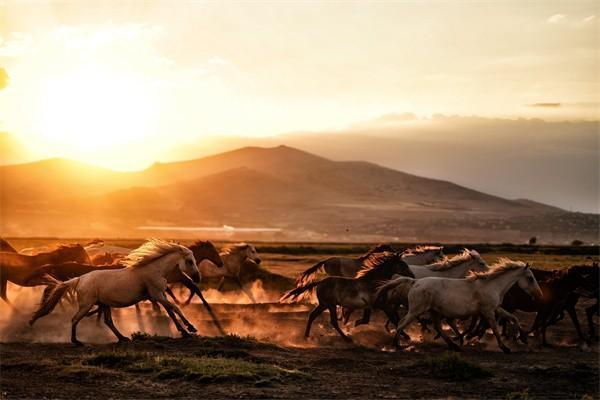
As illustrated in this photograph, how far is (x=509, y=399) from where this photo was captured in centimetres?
1048

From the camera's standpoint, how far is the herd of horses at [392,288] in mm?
14453

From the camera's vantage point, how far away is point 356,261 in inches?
787

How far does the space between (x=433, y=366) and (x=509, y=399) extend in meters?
2.12

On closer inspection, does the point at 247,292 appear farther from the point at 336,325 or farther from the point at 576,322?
the point at 576,322

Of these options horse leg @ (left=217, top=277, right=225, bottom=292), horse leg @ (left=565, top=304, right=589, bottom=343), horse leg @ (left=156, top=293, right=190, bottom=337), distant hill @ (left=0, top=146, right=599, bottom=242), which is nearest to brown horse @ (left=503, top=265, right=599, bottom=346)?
horse leg @ (left=565, top=304, right=589, bottom=343)

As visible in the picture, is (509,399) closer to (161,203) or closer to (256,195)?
(161,203)

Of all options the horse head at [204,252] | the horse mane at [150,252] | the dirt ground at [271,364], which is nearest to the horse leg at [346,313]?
the dirt ground at [271,364]

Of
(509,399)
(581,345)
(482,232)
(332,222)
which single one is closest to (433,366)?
(509,399)

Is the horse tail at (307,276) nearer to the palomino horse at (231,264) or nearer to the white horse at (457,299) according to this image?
the white horse at (457,299)

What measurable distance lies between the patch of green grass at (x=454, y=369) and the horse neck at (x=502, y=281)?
2.47 metres

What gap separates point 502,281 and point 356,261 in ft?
19.2

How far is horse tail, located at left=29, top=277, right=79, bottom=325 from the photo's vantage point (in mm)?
14867

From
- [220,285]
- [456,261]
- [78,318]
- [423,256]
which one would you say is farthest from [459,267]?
[220,285]

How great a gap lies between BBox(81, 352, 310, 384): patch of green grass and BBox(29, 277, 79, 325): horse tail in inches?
103
